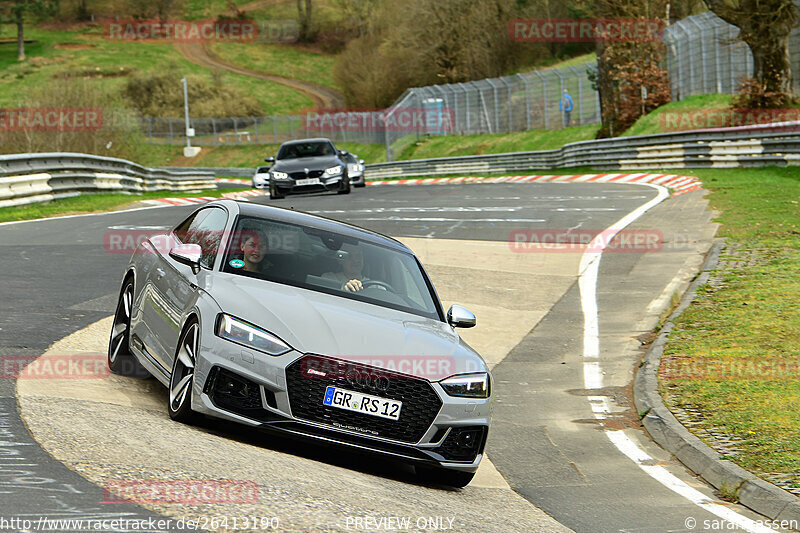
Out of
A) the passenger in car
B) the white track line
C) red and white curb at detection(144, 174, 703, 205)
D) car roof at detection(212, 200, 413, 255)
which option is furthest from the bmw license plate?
red and white curb at detection(144, 174, 703, 205)

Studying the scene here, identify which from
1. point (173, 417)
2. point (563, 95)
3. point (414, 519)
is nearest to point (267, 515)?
point (414, 519)

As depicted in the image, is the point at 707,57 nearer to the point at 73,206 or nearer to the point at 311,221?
the point at 73,206

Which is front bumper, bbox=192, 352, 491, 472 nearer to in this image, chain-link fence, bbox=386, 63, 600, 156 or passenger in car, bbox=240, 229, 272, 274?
passenger in car, bbox=240, 229, 272, 274

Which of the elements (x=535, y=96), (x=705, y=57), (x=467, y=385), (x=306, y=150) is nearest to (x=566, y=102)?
(x=535, y=96)

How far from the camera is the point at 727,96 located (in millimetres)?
39875

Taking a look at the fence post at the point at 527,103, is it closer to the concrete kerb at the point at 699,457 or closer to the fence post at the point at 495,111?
the fence post at the point at 495,111

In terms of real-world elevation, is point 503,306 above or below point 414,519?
below

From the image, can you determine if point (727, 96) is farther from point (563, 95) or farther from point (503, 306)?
point (503, 306)

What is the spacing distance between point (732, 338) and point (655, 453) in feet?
10.8

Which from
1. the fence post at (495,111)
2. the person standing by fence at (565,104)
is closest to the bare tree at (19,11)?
the fence post at (495,111)

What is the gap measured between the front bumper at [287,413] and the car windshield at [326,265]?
1.11 meters

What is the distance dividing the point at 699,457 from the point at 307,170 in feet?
69.7

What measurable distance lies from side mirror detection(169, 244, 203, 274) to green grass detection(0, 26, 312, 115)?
9904 centimetres

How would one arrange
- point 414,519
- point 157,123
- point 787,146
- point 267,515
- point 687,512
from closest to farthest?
1. point 267,515
2. point 414,519
3. point 687,512
4. point 787,146
5. point 157,123
